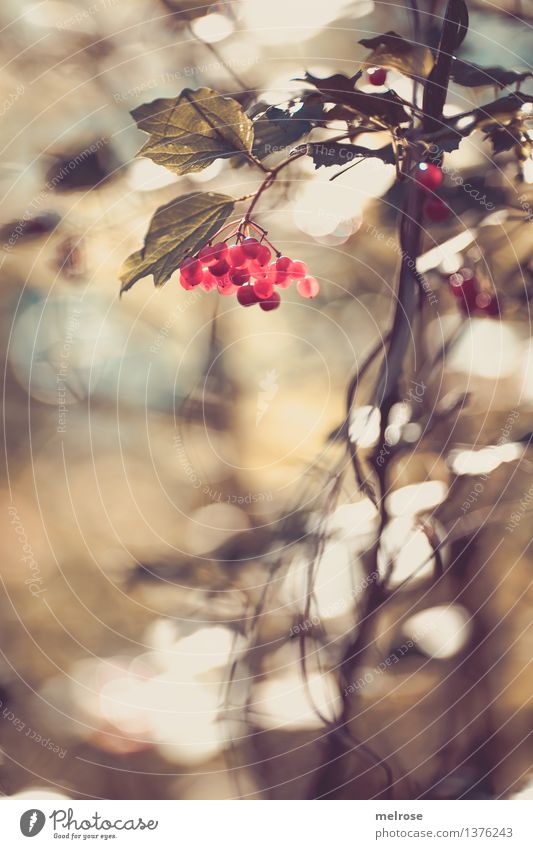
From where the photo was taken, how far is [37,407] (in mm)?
473

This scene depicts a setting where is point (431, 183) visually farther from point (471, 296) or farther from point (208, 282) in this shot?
point (208, 282)

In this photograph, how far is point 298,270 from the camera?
0.47m

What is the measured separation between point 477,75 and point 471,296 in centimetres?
19

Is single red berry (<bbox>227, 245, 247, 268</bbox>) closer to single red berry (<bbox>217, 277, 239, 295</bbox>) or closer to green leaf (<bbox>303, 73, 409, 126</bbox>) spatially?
single red berry (<bbox>217, 277, 239, 295</bbox>)

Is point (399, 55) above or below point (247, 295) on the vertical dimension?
above

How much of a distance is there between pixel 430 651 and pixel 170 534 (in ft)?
0.83

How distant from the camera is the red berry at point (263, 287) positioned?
1.53 feet

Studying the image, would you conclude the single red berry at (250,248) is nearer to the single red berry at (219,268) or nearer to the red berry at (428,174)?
the single red berry at (219,268)

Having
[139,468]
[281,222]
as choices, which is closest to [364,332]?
[281,222]

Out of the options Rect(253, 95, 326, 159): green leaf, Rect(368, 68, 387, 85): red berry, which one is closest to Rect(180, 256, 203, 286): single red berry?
Rect(253, 95, 326, 159): green leaf

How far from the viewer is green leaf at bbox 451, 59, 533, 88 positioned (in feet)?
1.53

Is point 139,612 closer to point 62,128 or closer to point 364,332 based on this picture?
point 364,332

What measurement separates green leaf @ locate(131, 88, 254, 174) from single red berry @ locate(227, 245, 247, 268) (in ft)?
0.25

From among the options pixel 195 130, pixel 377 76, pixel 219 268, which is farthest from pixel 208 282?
pixel 377 76
